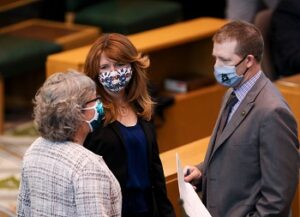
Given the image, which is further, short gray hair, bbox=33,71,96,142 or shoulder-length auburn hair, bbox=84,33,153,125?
shoulder-length auburn hair, bbox=84,33,153,125

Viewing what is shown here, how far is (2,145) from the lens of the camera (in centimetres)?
631

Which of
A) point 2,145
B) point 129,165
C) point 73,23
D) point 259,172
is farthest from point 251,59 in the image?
point 73,23

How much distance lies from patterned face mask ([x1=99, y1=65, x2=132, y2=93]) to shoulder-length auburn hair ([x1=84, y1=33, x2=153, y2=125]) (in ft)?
0.10

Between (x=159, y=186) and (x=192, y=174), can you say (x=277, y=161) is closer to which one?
(x=192, y=174)

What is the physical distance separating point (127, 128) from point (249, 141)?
23.5 inches

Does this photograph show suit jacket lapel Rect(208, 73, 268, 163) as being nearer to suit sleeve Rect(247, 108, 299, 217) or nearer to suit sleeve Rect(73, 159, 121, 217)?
suit sleeve Rect(247, 108, 299, 217)

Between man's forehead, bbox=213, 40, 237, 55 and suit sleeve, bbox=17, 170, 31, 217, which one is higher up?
man's forehead, bbox=213, 40, 237, 55

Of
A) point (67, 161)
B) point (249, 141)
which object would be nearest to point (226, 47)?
point (249, 141)

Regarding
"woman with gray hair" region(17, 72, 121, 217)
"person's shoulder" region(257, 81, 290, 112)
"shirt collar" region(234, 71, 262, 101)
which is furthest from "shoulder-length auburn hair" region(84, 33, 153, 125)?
"person's shoulder" region(257, 81, 290, 112)

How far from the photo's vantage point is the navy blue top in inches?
139

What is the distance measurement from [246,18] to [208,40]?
1.14 ft

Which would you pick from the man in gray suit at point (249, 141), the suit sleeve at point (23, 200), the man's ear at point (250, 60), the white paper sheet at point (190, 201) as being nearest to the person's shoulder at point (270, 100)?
the man in gray suit at point (249, 141)

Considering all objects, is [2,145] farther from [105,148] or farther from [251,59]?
[251,59]

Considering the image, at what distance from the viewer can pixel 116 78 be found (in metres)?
3.52
